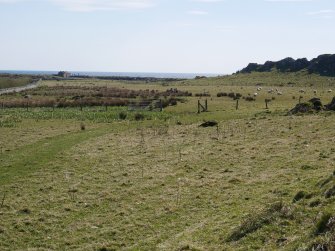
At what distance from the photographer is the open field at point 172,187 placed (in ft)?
45.3

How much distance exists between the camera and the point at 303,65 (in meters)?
164

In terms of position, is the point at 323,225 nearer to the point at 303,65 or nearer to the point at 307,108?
the point at 307,108

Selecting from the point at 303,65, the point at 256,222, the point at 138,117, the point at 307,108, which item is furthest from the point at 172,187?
the point at 303,65

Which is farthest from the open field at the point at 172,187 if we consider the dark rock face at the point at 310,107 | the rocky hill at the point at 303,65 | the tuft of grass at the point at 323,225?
the rocky hill at the point at 303,65

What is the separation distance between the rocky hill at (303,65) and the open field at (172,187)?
114 m

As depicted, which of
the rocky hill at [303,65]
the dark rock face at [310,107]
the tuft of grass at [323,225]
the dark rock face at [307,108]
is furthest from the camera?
the rocky hill at [303,65]

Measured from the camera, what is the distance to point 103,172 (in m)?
26.3

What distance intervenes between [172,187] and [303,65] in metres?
152

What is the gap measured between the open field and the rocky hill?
113676 millimetres

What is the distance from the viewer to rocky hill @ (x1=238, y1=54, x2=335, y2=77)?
491 feet

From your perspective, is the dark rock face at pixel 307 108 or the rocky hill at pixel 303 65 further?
the rocky hill at pixel 303 65

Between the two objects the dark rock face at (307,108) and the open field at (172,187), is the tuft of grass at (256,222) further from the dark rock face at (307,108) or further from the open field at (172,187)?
the dark rock face at (307,108)

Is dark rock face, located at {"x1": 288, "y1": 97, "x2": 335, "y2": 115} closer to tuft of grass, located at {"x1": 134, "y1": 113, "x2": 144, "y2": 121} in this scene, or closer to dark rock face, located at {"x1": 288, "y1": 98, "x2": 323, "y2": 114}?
dark rock face, located at {"x1": 288, "y1": 98, "x2": 323, "y2": 114}

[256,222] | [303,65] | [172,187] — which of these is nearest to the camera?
[256,222]
